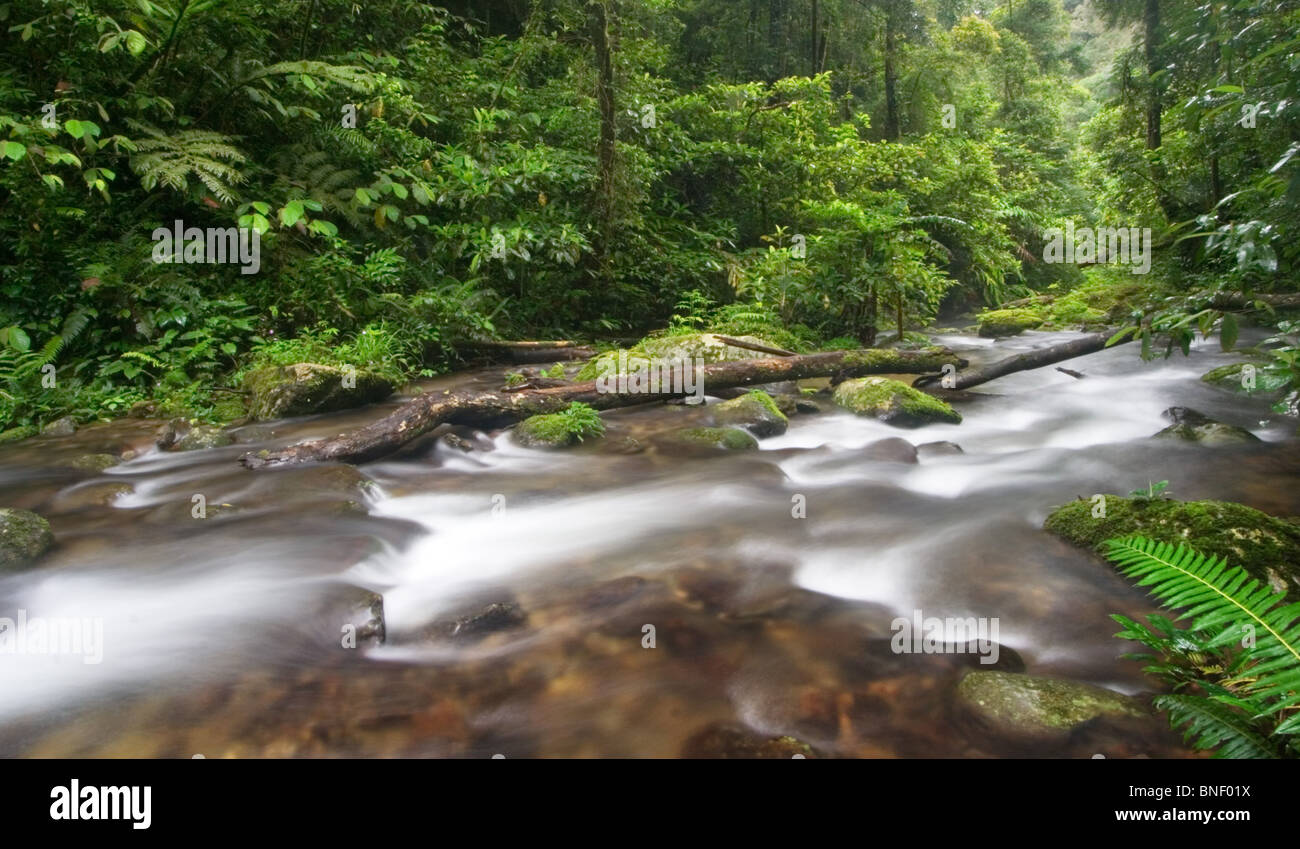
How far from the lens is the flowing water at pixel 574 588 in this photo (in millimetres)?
2652

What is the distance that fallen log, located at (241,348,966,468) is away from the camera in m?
5.76

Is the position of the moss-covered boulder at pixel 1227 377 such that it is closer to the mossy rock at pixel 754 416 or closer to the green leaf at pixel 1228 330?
the mossy rock at pixel 754 416

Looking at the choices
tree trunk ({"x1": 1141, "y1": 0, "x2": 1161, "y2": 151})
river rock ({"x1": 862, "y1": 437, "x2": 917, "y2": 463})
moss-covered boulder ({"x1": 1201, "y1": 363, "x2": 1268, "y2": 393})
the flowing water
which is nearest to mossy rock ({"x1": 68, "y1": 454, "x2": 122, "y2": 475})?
the flowing water

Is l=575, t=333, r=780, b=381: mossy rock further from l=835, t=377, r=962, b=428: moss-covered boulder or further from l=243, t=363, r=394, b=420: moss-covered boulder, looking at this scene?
l=243, t=363, r=394, b=420: moss-covered boulder

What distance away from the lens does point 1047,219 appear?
18.8 m

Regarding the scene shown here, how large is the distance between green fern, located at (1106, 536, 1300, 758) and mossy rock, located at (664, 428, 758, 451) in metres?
3.74

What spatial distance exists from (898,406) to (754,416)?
1.48 metres

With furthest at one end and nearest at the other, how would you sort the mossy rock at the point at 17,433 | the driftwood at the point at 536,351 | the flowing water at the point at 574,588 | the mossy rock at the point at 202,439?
the driftwood at the point at 536,351 < the mossy rock at the point at 17,433 < the mossy rock at the point at 202,439 < the flowing water at the point at 574,588

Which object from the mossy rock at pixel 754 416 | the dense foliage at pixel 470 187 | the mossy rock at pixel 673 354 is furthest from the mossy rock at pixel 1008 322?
the mossy rock at pixel 754 416

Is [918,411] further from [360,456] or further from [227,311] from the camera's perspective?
[227,311]

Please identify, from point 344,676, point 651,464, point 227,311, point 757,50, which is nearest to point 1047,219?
point 757,50

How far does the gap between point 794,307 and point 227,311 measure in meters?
7.33

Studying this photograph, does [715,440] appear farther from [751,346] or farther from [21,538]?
[21,538]

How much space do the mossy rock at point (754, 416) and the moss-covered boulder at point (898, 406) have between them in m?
0.83
